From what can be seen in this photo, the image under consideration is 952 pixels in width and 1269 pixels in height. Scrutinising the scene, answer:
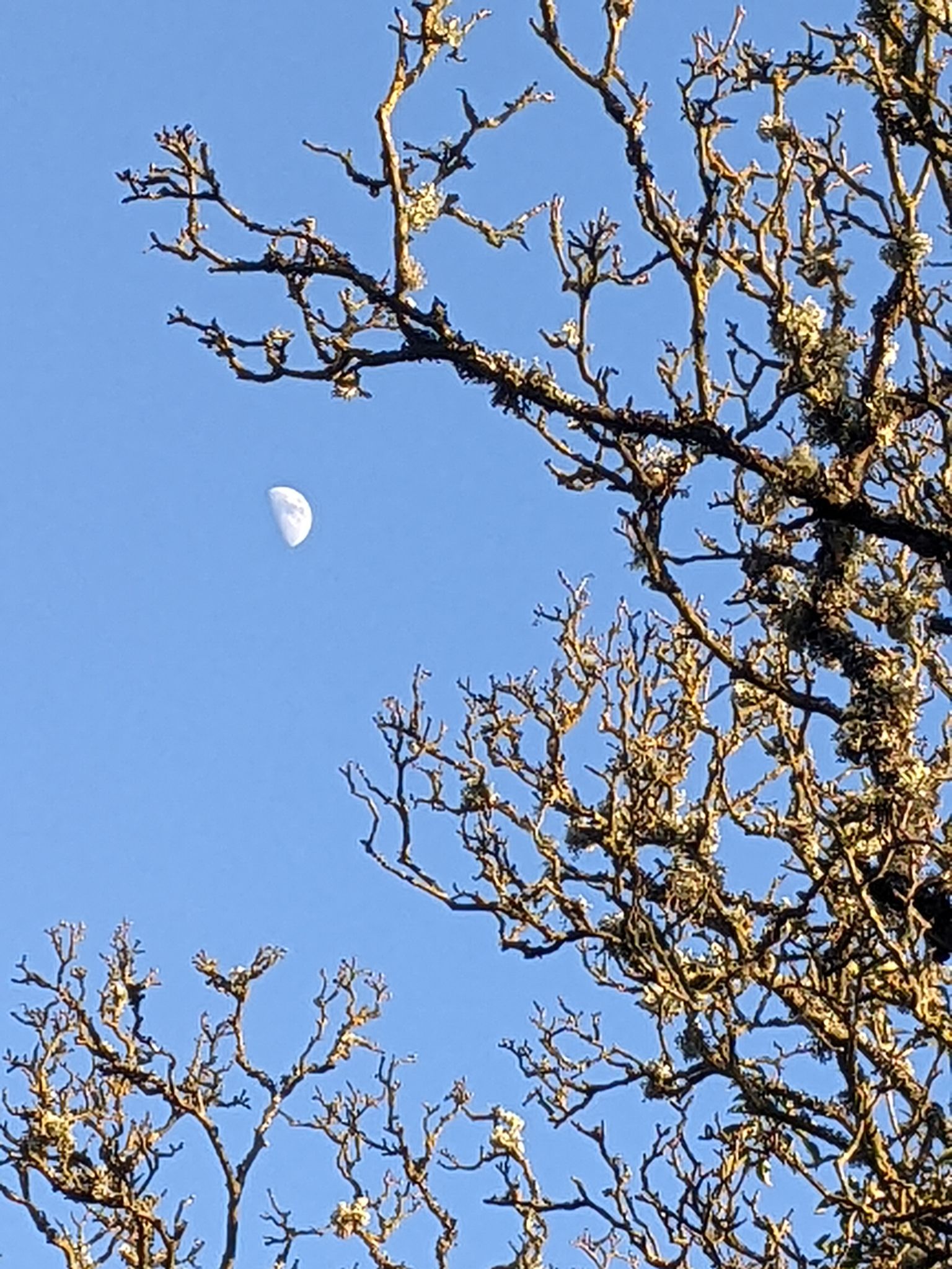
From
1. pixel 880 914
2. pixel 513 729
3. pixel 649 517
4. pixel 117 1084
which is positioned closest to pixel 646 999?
pixel 880 914

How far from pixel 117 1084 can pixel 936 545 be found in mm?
6211

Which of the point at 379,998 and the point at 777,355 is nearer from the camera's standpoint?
the point at 777,355

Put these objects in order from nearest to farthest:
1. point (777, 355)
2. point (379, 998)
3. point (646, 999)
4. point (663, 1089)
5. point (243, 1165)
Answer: point (777, 355)
point (663, 1089)
point (646, 999)
point (243, 1165)
point (379, 998)

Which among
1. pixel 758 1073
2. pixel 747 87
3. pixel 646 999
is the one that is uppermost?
pixel 747 87

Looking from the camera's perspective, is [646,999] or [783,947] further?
[646,999]

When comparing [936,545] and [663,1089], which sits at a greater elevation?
[936,545]

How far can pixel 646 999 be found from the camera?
7.52 m

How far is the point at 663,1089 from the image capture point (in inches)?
270

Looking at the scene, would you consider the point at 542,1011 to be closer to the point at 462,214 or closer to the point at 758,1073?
the point at 758,1073

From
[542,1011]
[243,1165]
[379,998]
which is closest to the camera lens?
[542,1011]

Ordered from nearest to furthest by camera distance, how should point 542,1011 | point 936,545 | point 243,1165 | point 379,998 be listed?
point 936,545 < point 542,1011 < point 243,1165 < point 379,998

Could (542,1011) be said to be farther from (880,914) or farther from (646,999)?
(880,914)

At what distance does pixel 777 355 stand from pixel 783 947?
90.0 inches

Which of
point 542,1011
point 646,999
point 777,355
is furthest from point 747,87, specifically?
point 542,1011
